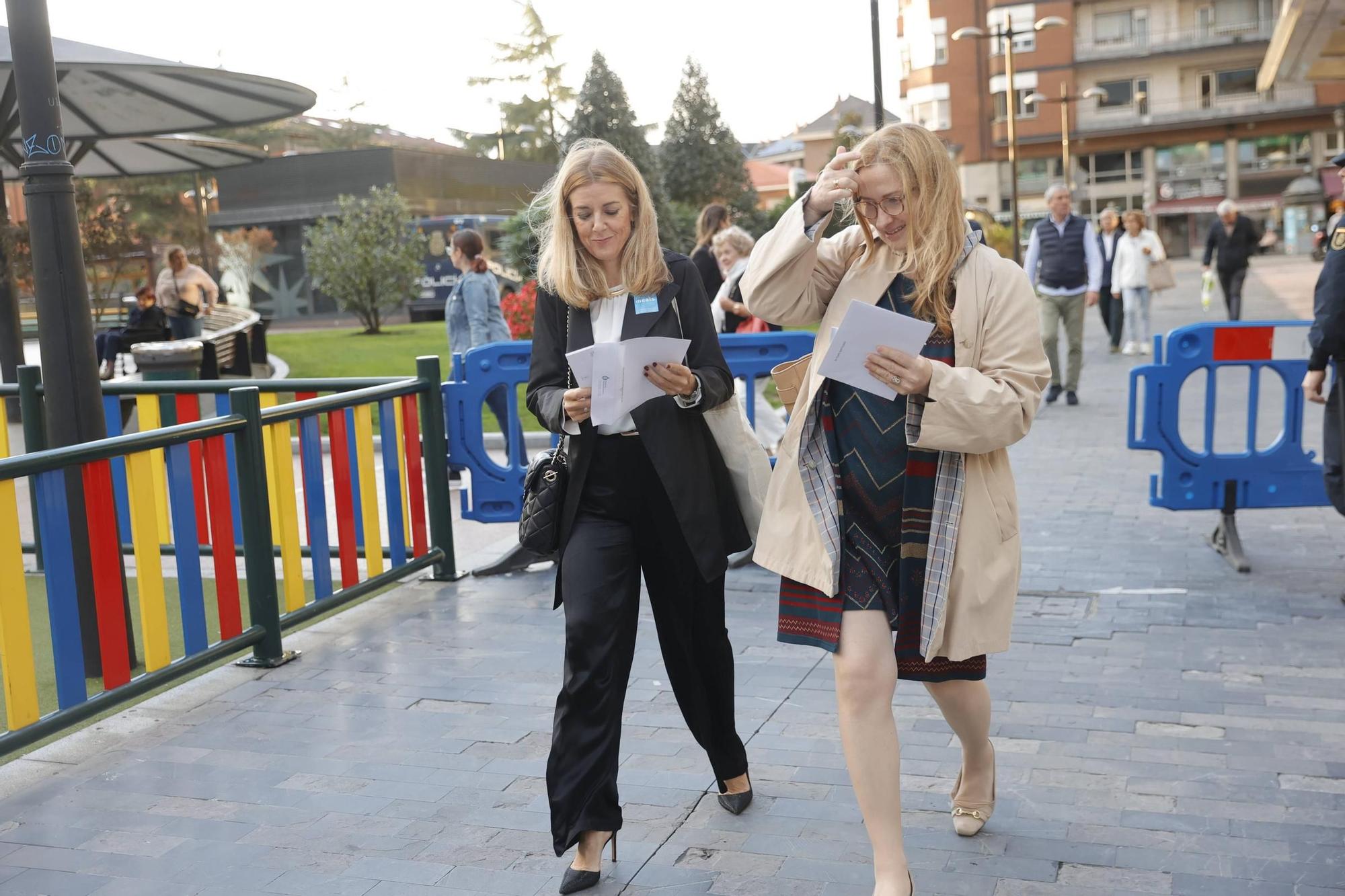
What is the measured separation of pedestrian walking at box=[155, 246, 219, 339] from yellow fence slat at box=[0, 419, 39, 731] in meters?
12.2

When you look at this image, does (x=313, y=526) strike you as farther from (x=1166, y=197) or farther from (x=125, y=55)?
(x=1166, y=197)

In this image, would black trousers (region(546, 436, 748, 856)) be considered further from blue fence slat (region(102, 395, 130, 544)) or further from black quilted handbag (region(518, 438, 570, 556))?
blue fence slat (region(102, 395, 130, 544))

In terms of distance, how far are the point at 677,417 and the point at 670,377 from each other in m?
0.14

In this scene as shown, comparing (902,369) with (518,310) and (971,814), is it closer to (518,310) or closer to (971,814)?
(971,814)

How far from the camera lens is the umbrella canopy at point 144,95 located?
8242mm

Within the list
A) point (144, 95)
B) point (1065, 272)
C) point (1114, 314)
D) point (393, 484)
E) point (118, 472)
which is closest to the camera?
point (393, 484)

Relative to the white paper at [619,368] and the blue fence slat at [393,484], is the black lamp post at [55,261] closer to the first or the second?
the blue fence slat at [393,484]

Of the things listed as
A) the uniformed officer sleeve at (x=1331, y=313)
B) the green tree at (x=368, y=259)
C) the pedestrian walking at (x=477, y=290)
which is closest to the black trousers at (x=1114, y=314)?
the pedestrian walking at (x=477, y=290)

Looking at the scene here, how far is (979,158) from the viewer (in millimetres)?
66375

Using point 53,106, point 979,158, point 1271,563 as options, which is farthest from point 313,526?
point 979,158

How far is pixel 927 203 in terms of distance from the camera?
3.07 metres

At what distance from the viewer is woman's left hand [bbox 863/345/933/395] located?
2.95m

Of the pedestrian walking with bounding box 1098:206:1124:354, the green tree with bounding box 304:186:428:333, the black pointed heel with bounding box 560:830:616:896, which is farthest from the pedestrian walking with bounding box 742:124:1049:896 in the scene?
the green tree with bounding box 304:186:428:333

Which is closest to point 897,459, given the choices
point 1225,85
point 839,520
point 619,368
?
point 839,520
